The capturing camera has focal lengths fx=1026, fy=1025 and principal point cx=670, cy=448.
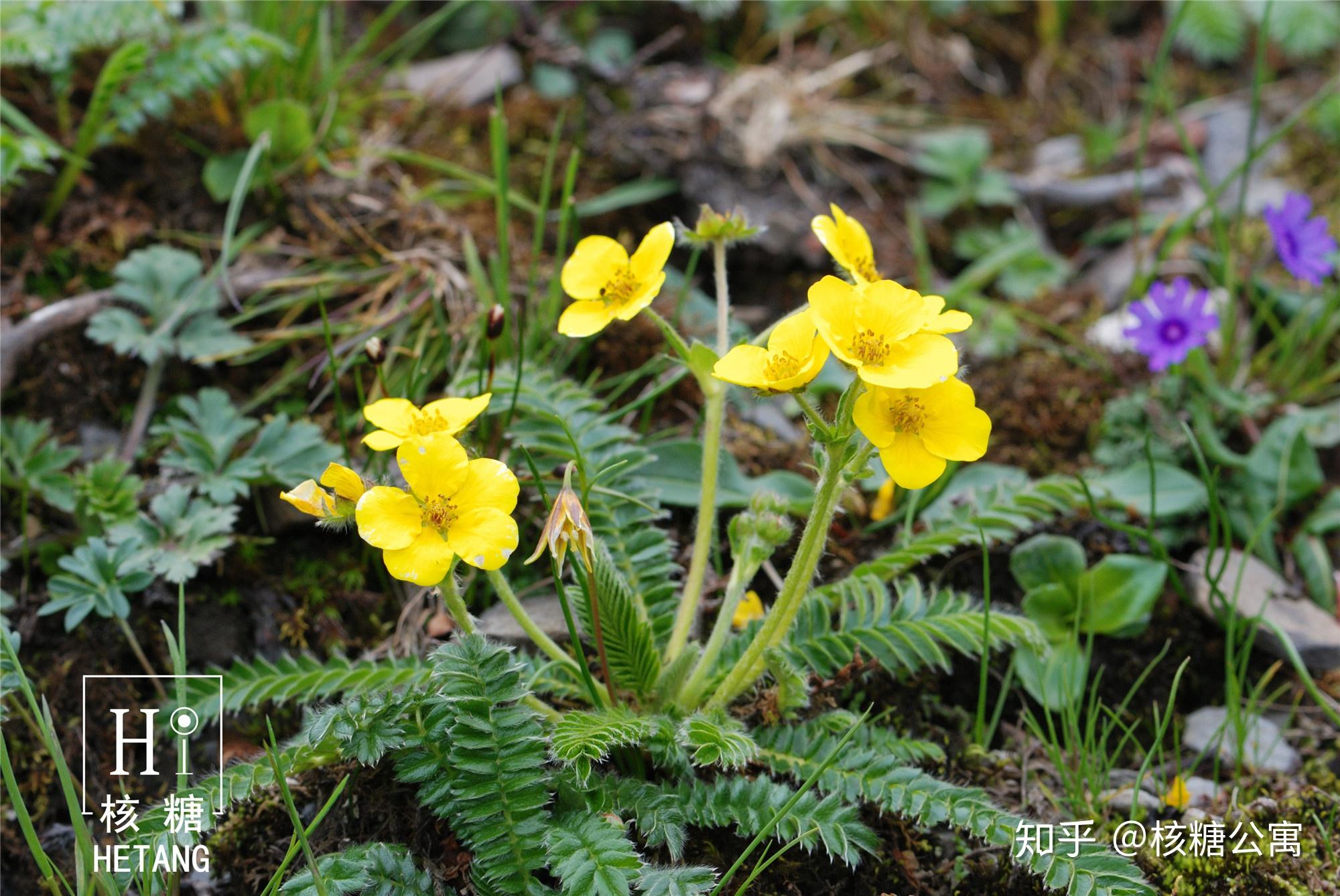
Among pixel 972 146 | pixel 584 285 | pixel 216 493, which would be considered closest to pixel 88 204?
pixel 216 493

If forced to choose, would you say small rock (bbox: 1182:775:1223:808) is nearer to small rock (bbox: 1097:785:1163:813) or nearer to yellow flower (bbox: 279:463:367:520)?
small rock (bbox: 1097:785:1163:813)

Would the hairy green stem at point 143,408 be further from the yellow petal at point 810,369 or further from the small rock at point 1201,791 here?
the small rock at point 1201,791

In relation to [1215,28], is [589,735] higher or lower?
lower

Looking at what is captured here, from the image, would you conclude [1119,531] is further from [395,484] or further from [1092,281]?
[395,484]

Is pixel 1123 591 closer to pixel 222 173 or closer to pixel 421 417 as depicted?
pixel 421 417

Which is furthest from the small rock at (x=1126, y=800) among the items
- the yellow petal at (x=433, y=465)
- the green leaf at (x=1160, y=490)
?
the yellow petal at (x=433, y=465)

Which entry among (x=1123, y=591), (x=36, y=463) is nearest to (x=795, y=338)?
(x=1123, y=591)

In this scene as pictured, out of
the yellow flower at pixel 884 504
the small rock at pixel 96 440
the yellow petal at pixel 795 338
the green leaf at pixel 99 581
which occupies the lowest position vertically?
the yellow flower at pixel 884 504

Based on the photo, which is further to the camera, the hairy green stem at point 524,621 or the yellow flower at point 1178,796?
the yellow flower at point 1178,796
